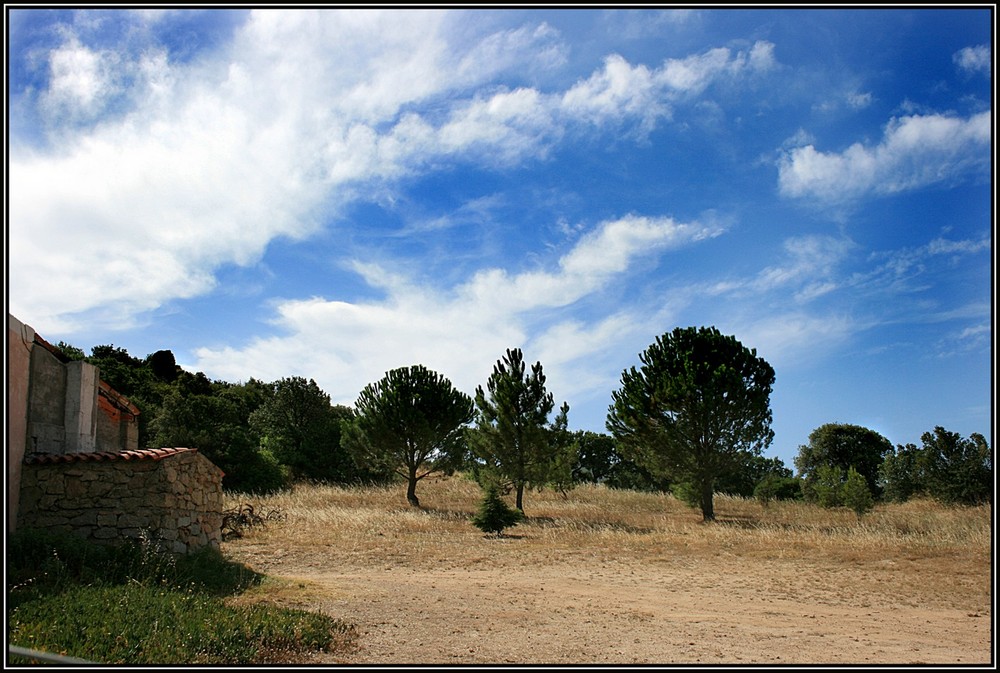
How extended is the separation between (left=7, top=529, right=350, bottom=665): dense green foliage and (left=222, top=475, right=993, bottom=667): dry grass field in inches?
26.8

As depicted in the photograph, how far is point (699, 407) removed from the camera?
25625 millimetres

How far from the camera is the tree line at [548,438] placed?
26.1m

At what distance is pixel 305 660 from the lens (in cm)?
650

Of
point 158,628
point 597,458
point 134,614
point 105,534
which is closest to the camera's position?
point 158,628

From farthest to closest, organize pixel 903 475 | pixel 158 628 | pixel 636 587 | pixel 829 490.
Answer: pixel 903 475 < pixel 829 490 < pixel 636 587 < pixel 158 628

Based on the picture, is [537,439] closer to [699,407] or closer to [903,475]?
[699,407]

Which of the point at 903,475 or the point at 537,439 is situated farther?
the point at 903,475

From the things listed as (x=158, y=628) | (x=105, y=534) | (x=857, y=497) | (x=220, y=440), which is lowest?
(x=857, y=497)

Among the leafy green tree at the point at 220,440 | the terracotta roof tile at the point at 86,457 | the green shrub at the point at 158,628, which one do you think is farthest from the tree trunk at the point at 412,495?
the green shrub at the point at 158,628

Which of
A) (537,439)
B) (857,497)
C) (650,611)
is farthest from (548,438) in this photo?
(650,611)

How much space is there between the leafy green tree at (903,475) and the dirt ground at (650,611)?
20.6 metres

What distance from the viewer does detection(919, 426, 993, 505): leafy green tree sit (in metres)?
27.2

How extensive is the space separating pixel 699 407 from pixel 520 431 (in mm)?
7603

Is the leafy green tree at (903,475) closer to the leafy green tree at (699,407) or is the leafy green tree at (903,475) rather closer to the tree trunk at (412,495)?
the leafy green tree at (699,407)
